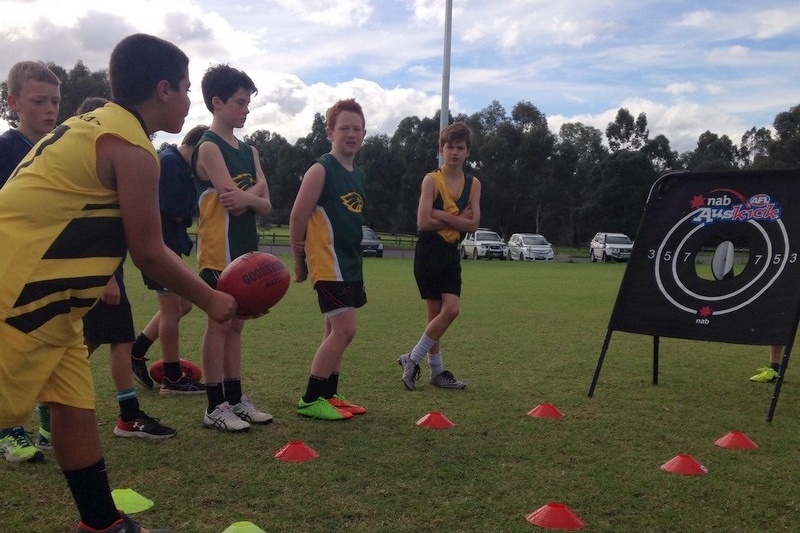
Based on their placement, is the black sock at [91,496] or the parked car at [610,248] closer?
the black sock at [91,496]

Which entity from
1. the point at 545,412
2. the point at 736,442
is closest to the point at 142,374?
the point at 545,412

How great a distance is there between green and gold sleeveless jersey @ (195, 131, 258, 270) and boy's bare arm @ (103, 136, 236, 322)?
6.26 feet

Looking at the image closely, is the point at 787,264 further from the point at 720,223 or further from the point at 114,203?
the point at 114,203

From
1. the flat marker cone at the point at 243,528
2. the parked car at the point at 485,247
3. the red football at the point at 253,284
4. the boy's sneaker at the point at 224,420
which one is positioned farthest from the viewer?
the parked car at the point at 485,247

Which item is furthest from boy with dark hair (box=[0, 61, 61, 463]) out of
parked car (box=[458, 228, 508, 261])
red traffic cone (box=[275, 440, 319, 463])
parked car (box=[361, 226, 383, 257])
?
parked car (box=[458, 228, 508, 261])

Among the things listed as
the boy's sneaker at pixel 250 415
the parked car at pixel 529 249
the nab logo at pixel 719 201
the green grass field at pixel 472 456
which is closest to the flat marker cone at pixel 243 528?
the green grass field at pixel 472 456

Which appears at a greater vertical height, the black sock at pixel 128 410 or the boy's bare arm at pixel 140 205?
the boy's bare arm at pixel 140 205

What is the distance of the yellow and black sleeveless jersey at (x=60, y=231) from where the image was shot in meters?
2.37

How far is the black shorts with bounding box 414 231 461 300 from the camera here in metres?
6.06

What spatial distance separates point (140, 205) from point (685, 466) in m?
3.05

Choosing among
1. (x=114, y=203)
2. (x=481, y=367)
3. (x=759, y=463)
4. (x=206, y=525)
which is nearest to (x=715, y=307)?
(x=759, y=463)

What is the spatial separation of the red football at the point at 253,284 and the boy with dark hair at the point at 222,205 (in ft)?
4.37

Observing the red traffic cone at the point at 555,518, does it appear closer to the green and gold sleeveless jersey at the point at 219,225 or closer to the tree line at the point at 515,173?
the green and gold sleeveless jersey at the point at 219,225

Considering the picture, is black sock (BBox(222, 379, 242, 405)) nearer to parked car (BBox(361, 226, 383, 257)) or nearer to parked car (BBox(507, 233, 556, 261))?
parked car (BBox(361, 226, 383, 257))
